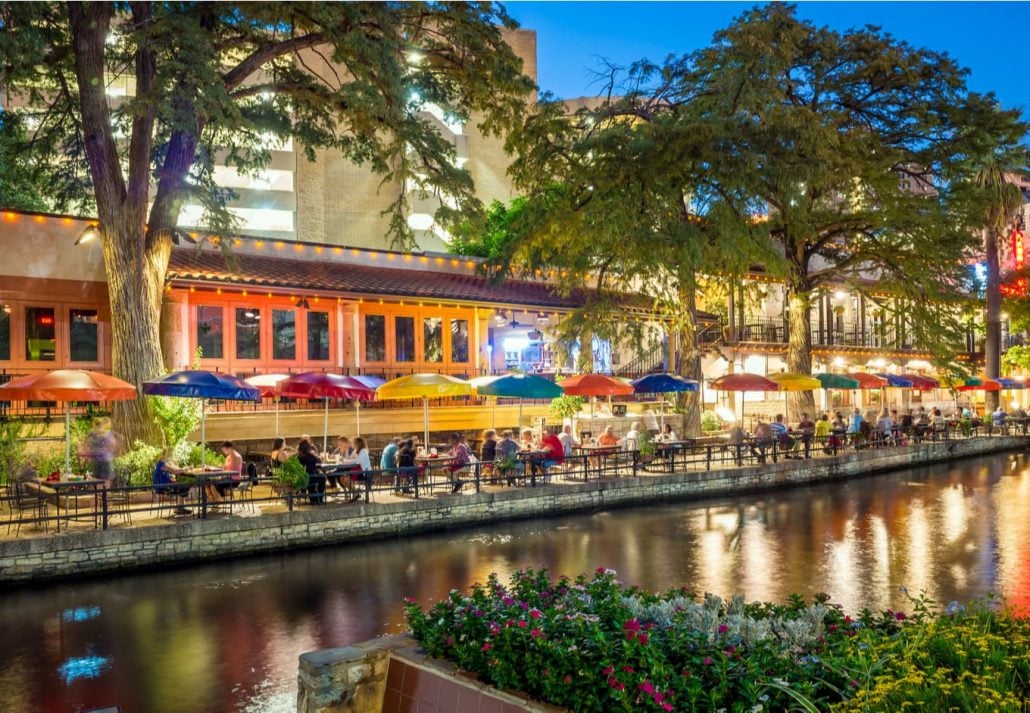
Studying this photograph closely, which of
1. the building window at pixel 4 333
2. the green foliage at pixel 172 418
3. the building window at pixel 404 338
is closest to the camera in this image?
the green foliage at pixel 172 418

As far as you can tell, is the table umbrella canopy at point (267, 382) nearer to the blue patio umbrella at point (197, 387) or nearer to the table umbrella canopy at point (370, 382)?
the table umbrella canopy at point (370, 382)

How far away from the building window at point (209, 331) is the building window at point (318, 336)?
246 centimetres

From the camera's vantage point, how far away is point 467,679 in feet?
16.8

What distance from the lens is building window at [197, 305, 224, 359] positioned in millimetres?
20969

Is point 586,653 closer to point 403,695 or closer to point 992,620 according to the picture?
point 403,695

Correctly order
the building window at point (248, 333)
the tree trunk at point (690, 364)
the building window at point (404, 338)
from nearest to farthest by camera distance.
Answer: the building window at point (248, 333) < the tree trunk at point (690, 364) < the building window at point (404, 338)

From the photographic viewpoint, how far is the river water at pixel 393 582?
25.2 ft

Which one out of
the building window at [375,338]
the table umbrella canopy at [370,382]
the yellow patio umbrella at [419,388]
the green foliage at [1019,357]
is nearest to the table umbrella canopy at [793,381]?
the building window at [375,338]

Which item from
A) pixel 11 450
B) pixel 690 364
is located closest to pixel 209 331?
pixel 11 450

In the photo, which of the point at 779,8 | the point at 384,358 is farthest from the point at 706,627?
the point at 779,8

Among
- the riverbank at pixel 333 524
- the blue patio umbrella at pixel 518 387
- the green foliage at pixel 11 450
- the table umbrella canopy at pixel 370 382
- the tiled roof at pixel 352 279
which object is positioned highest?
the tiled roof at pixel 352 279

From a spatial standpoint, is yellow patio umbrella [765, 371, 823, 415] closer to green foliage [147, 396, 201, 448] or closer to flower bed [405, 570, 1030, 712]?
green foliage [147, 396, 201, 448]

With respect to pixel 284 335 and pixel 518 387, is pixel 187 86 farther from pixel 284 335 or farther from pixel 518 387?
pixel 518 387

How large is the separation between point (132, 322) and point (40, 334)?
14.4ft
